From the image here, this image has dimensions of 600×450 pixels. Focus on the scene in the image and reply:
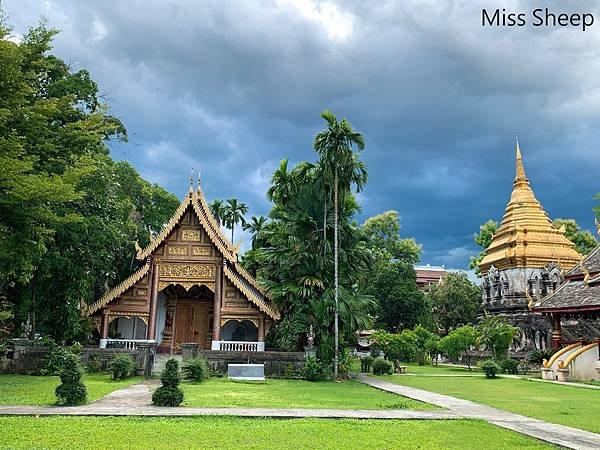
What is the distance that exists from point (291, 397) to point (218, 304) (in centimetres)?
1045

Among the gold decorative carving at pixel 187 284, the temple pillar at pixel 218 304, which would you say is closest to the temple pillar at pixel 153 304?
the gold decorative carving at pixel 187 284

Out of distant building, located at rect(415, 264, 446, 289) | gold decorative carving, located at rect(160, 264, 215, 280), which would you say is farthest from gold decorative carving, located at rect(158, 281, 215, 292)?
distant building, located at rect(415, 264, 446, 289)

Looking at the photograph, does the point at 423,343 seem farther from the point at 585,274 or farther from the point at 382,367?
the point at 585,274

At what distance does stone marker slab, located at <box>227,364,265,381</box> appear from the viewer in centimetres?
1783

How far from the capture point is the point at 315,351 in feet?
66.9

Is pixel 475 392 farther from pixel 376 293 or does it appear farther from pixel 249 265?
pixel 376 293

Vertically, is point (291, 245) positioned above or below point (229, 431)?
above

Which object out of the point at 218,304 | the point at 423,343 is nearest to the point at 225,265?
the point at 218,304

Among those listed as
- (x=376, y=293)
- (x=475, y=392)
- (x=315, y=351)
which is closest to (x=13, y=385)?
(x=315, y=351)

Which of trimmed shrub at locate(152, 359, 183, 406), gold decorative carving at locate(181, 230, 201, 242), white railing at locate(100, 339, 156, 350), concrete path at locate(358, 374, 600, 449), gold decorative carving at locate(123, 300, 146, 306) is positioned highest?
gold decorative carving at locate(181, 230, 201, 242)

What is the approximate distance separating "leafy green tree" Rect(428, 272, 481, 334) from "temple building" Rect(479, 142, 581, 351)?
2.59 m

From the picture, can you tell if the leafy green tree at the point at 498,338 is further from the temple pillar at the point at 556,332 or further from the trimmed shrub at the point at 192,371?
the trimmed shrub at the point at 192,371

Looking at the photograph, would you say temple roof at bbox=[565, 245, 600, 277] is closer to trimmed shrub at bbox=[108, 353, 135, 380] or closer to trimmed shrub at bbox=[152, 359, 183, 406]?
trimmed shrub at bbox=[108, 353, 135, 380]

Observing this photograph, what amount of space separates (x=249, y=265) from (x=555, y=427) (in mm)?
24052
